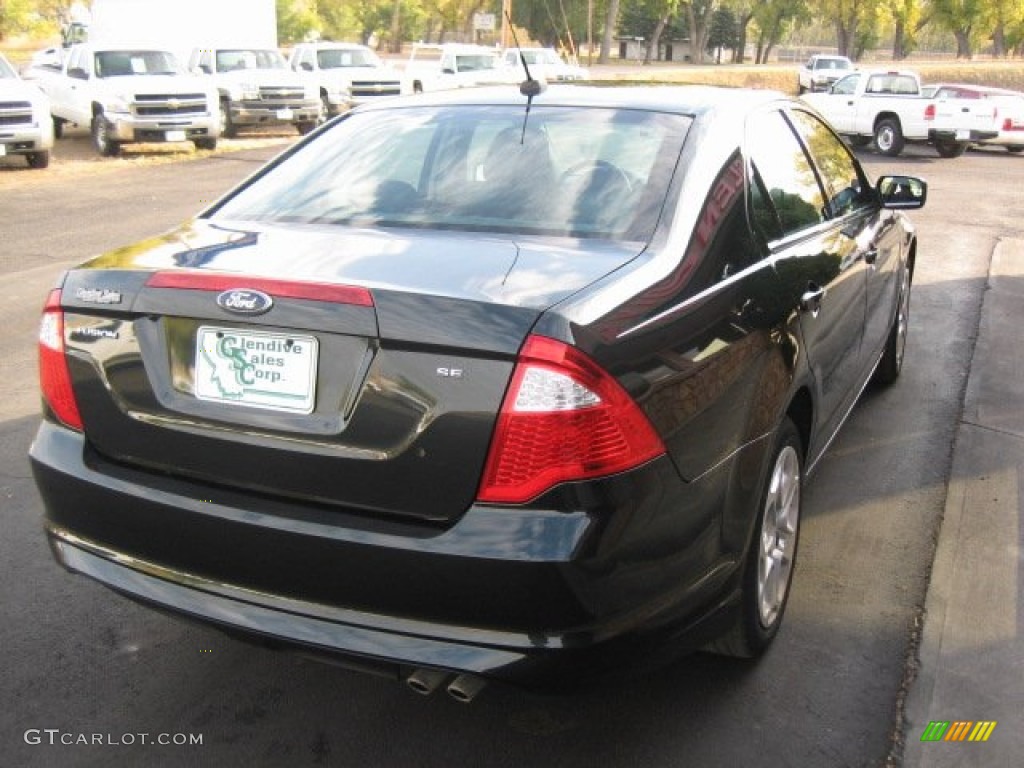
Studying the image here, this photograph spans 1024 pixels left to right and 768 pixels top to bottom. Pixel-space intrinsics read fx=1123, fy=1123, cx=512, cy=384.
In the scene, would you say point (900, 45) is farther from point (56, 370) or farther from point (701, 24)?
point (56, 370)

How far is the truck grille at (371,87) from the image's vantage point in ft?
81.4

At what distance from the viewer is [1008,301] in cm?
888

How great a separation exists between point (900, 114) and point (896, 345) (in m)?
18.3

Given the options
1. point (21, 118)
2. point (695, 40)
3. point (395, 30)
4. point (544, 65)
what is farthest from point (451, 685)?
point (395, 30)

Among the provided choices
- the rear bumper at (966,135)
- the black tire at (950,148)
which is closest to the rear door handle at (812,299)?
the rear bumper at (966,135)

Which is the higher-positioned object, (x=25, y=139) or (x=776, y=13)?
(x=776, y=13)

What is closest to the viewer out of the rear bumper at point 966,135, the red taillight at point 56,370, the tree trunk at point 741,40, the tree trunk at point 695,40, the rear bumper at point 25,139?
the red taillight at point 56,370

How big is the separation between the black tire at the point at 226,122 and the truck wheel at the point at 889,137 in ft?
44.2

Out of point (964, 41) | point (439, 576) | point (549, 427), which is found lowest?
point (439, 576)

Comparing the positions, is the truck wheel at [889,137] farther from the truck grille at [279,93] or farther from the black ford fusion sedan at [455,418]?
the black ford fusion sedan at [455,418]

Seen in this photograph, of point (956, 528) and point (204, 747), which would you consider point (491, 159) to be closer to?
point (204, 747)

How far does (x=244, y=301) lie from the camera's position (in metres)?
2.65

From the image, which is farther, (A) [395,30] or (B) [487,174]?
(A) [395,30]

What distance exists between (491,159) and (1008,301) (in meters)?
6.60
